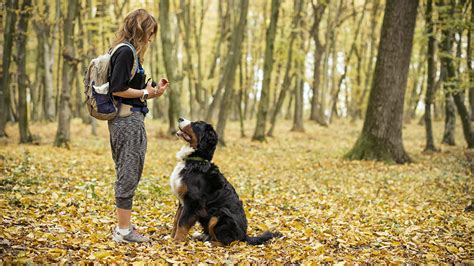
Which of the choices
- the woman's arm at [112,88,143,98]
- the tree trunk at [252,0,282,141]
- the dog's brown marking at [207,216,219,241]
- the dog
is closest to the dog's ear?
the dog

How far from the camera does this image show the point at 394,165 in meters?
13.8

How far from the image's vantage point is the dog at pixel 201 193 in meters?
5.47

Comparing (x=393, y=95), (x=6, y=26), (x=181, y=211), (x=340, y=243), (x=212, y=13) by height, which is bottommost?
(x=340, y=243)

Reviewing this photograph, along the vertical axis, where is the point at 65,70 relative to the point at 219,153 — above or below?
above

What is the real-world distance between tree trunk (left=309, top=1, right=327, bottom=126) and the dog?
20.6 meters

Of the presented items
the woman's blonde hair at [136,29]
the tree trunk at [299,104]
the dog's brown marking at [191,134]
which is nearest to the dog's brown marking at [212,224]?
the dog's brown marking at [191,134]

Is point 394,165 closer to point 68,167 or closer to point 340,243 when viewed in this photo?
point 340,243

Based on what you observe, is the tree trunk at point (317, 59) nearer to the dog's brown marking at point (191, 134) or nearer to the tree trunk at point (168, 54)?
the tree trunk at point (168, 54)

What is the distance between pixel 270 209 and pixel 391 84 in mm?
8138

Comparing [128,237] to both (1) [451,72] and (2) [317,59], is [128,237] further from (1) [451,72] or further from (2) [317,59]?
(2) [317,59]

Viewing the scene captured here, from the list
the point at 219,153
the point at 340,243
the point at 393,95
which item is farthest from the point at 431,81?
the point at 340,243

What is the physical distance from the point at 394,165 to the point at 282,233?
8.62 meters

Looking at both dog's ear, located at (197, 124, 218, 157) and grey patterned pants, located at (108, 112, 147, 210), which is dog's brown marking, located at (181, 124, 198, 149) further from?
grey patterned pants, located at (108, 112, 147, 210)

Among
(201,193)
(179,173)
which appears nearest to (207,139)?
(179,173)
